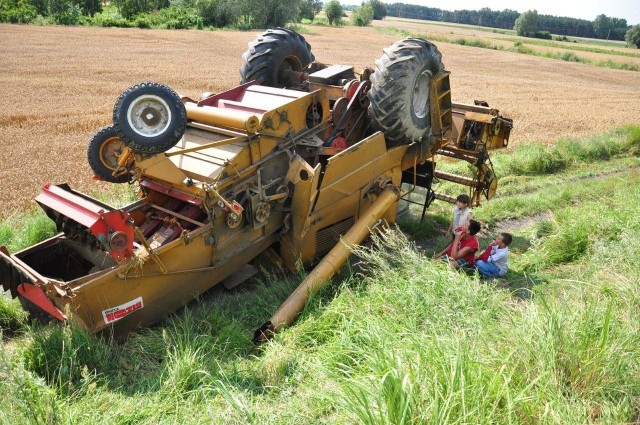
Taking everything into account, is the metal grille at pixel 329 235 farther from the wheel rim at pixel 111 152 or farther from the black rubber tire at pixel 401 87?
the wheel rim at pixel 111 152

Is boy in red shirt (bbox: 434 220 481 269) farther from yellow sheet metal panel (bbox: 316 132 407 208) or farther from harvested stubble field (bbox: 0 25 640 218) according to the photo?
harvested stubble field (bbox: 0 25 640 218)

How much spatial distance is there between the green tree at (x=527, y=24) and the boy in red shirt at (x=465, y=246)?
9382cm

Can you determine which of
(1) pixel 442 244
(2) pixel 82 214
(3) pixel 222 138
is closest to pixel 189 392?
(2) pixel 82 214

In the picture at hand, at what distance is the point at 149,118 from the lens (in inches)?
187

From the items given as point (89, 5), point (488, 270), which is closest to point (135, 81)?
point (488, 270)

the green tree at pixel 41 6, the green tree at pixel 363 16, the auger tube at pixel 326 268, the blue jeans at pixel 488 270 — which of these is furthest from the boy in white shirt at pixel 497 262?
the green tree at pixel 363 16

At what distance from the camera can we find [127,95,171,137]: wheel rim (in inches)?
183

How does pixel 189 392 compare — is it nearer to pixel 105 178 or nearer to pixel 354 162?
pixel 105 178

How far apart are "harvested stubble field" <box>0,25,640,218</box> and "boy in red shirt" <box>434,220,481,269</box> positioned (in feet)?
20.6

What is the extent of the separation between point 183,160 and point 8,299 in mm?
2384

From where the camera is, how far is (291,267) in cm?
638

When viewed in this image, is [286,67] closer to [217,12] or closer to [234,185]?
[234,185]

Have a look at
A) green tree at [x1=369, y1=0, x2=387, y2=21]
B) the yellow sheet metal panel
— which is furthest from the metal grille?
green tree at [x1=369, y1=0, x2=387, y2=21]

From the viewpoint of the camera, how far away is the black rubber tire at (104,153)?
5656 millimetres
